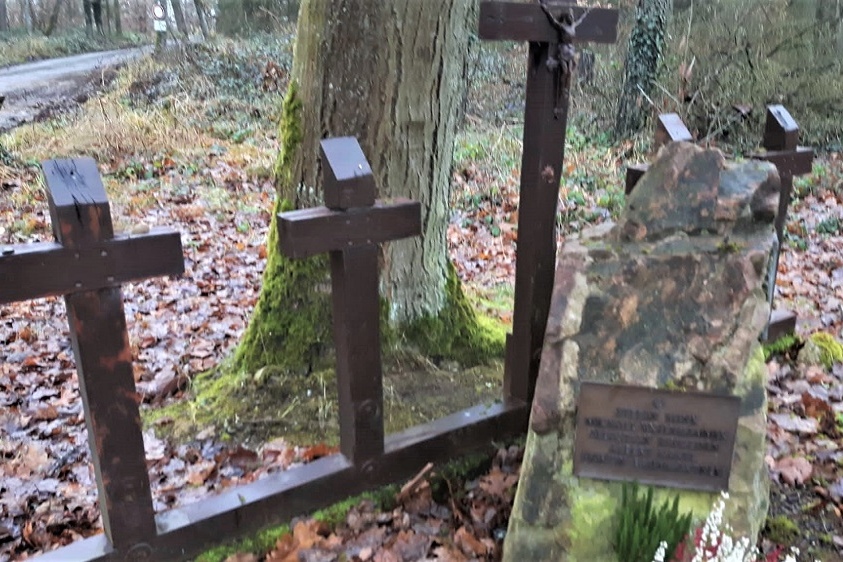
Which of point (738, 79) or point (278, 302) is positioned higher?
point (738, 79)

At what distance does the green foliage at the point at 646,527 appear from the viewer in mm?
2309

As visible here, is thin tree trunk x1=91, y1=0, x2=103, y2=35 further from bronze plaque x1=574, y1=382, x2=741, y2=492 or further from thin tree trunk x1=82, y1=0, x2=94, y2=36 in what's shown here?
bronze plaque x1=574, y1=382, x2=741, y2=492

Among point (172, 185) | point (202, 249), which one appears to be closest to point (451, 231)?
point (202, 249)

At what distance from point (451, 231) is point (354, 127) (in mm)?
4264

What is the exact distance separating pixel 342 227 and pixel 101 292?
0.84 metres

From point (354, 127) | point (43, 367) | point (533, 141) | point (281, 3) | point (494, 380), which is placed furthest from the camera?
point (281, 3)

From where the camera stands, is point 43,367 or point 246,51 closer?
point 43,367

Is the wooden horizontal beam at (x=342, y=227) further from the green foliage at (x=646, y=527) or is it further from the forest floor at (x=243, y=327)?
the green foliage at (x=646, y=527)

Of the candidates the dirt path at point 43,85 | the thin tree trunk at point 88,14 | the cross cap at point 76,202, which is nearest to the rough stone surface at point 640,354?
the cross cap at point 76,202

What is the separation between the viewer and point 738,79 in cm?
1038

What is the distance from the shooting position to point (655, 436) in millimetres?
2488

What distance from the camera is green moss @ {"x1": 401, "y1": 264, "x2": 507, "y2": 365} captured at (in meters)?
3.67

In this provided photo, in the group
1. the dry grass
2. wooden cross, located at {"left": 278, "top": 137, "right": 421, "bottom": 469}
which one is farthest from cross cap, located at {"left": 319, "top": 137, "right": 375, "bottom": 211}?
the dry grass

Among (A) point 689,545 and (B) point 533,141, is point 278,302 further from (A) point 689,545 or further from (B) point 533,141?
(A) point 689,545
